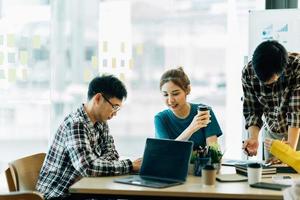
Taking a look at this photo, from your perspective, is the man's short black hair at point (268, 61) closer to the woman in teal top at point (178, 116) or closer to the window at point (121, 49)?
the woman in teal top at point (178, 116)

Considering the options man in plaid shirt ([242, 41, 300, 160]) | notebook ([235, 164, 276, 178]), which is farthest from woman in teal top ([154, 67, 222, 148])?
notebook ([235, 164, 276, 178])

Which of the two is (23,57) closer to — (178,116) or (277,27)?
(178,116)

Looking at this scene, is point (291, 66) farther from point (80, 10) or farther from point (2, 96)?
point (2, 96)

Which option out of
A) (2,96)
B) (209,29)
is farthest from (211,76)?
(2,96)

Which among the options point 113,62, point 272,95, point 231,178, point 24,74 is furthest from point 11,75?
point 231,178

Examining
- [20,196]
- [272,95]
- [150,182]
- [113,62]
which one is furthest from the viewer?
[113,62]

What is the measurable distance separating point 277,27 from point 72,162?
258 centimetres

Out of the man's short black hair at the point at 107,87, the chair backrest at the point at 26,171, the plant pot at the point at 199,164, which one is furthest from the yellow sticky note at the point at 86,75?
the plant pot at the point at 199,164

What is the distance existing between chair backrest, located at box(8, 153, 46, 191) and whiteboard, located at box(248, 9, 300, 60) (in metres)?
2.41

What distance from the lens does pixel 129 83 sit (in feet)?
16.1

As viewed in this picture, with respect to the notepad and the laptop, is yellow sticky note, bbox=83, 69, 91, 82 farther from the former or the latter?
the notepad

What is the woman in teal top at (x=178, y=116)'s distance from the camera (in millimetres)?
3076

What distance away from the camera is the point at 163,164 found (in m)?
2.43

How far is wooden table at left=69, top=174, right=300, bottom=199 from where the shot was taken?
213 cm
